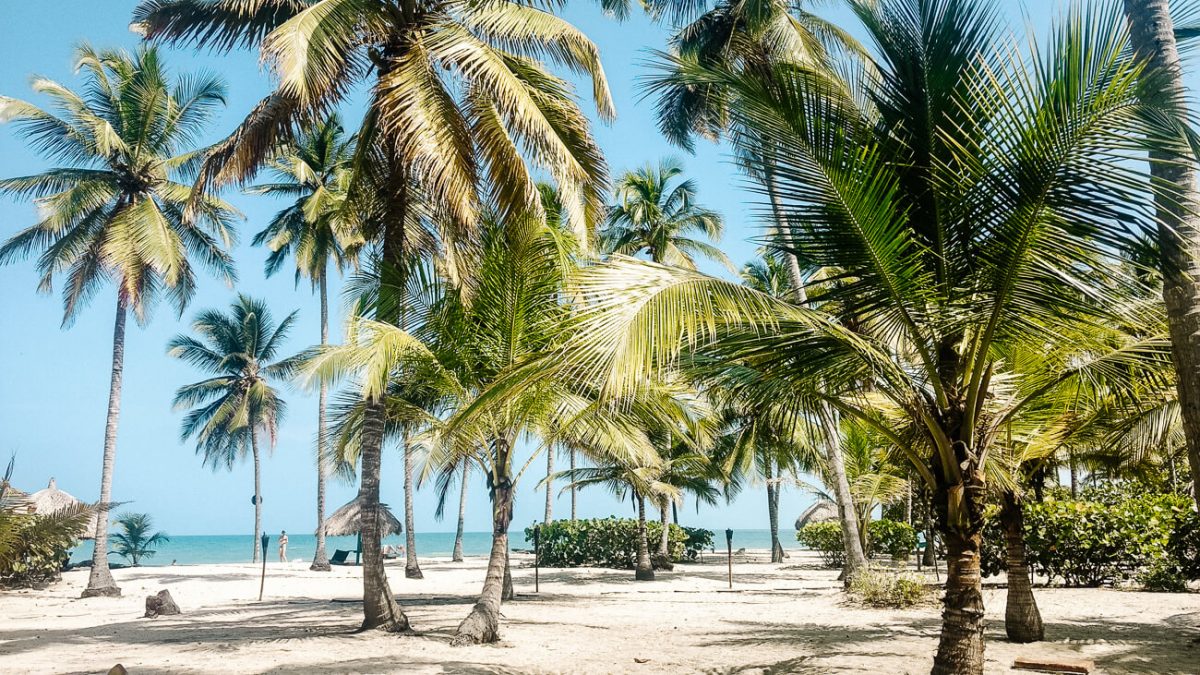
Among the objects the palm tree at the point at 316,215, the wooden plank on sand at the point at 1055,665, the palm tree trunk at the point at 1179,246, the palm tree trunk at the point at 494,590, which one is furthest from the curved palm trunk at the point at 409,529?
the palm tree trunk at the point at 1179,246

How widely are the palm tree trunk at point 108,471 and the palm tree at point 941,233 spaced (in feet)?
52.3

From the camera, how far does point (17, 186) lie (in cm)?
1714

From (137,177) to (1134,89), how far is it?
19141 mm

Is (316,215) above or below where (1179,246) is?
above

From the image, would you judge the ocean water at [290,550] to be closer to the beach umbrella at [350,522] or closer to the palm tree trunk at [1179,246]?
the beach umbrella at [350,522]

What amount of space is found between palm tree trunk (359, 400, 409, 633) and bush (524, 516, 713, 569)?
568 inches

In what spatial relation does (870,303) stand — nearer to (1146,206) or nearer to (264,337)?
(1146,206)

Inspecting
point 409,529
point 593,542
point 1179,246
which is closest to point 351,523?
point 409,529

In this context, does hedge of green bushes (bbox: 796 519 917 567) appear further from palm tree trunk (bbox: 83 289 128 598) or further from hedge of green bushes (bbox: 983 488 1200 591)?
palm tree trunk (bbox: 83 289 128 598)

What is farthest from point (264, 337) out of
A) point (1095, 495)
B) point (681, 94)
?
point (1095, 495)

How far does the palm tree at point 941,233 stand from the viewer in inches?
174

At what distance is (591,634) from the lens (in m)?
9.64

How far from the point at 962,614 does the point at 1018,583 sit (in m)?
3.01

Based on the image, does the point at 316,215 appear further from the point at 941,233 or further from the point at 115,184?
the point at 941,233
